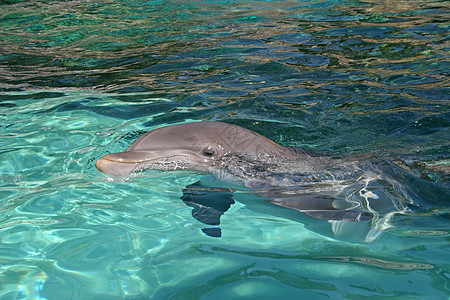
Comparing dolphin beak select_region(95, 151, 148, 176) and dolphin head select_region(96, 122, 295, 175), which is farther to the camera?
dolphin head select_region(96, 122, 295, 175)

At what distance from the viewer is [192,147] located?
4656 millimetres

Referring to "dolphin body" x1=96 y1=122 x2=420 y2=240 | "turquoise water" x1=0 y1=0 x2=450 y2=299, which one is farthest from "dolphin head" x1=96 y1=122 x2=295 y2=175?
"turquoise water" x1=0 y1=0 x2=450 y2=299

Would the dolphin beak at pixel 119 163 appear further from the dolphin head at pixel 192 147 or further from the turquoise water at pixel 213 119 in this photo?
the turquoise water at pixel 213 119

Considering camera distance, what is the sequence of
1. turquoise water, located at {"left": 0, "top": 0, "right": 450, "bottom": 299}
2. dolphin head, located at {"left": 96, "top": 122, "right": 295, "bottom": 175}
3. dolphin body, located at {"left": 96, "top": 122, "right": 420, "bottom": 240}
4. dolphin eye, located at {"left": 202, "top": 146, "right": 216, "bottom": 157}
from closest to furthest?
turquoise water, located at {"left": 0, "top": 0, "right": 450, "bottom": 299}
dolphin body, located at {"left": 96, "top": 122, "right": 420, "bottom": 240}
dolphin head, located at {"left": 96, "top": 122, "right": 295, "bottom": 175}
dolphin eye, located at {"left": 202, "top": 146, "right": 216, "bottom": 157}

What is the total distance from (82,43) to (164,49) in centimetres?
247

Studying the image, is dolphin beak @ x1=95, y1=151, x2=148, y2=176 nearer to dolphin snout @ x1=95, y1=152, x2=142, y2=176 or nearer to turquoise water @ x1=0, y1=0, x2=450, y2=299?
dolphin snout @ x1=95, y1=152, x2=142, y2=176

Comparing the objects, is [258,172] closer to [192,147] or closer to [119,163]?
[192,147]

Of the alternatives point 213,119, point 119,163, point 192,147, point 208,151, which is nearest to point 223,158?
point 208,151

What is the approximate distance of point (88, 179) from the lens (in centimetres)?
447

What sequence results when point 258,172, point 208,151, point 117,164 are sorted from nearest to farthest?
point 117,164 → point 258,172 → point 208,151

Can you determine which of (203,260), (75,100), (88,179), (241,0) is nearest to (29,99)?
(75,100)

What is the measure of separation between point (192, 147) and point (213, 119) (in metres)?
1.65

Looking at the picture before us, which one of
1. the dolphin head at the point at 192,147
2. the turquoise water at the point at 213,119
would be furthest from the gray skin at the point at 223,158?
the turquoise water at the point at 213,119

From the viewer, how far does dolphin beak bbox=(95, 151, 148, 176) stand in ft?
14.0
